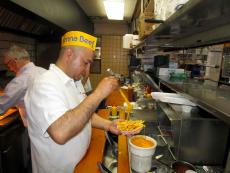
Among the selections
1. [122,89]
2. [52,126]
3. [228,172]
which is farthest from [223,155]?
[122,89]

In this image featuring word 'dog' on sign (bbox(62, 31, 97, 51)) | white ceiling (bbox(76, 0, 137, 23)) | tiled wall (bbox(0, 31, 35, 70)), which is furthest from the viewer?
white ceiling (bbox(76, 0, 137, 23))

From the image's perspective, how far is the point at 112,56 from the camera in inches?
298

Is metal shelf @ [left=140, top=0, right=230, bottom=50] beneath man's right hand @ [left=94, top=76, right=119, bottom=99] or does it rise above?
above

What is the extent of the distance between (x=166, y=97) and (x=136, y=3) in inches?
167

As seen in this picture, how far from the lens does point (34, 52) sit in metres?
4.41

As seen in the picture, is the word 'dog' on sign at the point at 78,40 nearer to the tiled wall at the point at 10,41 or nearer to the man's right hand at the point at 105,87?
the man's right hand at the point at 105,87

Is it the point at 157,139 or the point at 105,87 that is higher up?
the point at 105,87

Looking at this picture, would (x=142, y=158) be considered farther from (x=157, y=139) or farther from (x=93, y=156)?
(x=93, y=156)

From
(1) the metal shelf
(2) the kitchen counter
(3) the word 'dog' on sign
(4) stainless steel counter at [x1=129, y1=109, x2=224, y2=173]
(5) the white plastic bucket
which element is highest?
(1) the metal shelf

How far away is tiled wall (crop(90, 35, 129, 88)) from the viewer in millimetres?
7441

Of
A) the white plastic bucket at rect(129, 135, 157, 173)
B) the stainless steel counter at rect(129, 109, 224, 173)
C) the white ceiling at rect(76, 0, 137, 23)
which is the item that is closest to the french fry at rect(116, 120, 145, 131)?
the stainless steel counter at rect(129, 109, 224, 173)

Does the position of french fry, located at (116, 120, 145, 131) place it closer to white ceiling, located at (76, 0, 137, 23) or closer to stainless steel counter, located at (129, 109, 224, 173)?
stainless steel counter, located at (129, 109, 224, 173)

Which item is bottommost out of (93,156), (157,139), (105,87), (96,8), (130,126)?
(93,156)

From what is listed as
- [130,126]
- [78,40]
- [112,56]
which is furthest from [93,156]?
[112,56]
